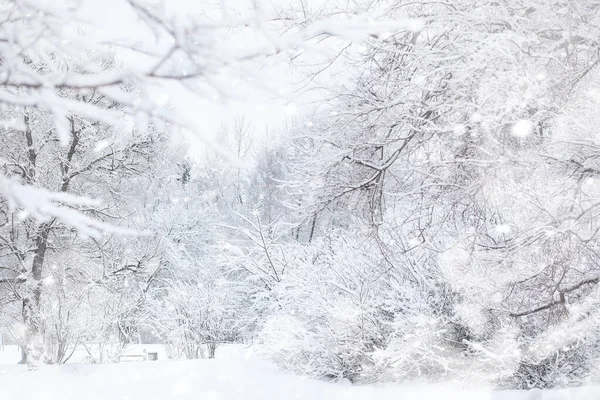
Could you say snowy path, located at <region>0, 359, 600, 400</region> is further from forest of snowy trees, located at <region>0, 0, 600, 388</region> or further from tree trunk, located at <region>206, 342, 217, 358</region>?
tree trunk, located at <region>206, 342, 217, 358</region>

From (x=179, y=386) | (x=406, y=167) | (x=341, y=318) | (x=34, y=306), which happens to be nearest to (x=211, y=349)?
(x=34, y=306)

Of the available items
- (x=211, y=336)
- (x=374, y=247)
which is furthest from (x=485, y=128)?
(x=211, y=336)

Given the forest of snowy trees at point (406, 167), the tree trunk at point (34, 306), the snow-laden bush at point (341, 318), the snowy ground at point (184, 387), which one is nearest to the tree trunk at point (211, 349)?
the forest of snowy trees at point (406, 167)

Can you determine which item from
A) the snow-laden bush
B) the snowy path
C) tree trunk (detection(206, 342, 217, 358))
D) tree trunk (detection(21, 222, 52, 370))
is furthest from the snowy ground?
tree trunk (detection(206, 342, 217, 358))

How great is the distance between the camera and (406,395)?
A: 4992 millimetres

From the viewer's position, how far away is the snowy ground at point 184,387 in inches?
208

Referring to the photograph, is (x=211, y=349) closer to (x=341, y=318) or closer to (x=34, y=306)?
(x=34, y=306)

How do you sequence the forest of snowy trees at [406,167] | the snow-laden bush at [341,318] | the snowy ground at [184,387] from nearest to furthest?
the forest of snowy trees at [406,167], the snowy ground at [184,387], the snow-laden bush at [341,318]

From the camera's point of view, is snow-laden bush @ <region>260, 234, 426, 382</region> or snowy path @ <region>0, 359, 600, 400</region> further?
snow-laden bush @ <region>260, 234, 426, 382</region>

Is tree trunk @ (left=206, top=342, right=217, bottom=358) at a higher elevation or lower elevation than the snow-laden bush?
lower

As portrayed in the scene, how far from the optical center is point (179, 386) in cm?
626

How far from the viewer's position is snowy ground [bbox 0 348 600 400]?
5.28 meters

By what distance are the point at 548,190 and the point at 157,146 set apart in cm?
957

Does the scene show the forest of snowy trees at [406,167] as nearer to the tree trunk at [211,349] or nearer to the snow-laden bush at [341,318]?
the snow-laden bush at [341,318]
